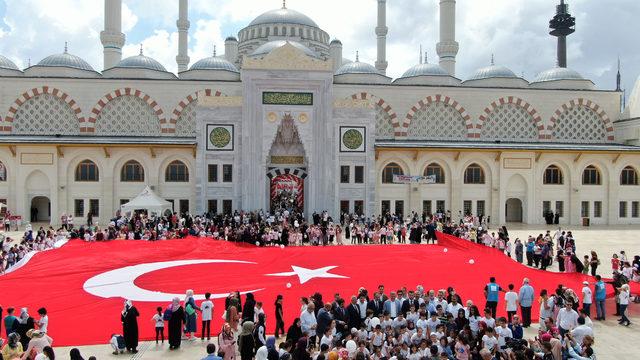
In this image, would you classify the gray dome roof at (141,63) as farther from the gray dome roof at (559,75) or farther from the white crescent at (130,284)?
the gray dome roof at (559,75)

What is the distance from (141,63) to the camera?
3688 centimetres

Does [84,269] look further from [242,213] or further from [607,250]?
[607,250]

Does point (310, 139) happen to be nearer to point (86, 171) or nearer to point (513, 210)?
point (86, 171)

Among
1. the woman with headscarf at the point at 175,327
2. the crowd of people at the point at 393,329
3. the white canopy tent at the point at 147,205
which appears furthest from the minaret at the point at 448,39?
the woman with headscarf at the point at 175,327

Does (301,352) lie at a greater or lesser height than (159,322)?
greater

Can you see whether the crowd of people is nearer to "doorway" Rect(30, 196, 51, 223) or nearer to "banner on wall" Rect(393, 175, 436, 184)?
"banner on wall" Rect(393, 175, 436, 184)

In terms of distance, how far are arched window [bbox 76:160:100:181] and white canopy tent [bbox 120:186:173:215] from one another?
5731 mm

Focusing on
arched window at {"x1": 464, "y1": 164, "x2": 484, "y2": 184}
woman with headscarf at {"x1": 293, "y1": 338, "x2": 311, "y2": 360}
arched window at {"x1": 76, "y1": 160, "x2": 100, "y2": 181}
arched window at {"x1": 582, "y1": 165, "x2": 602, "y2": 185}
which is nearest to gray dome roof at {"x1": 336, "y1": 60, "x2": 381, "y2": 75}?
arched window at {"x1": 464, "y1": 164, "x2": 484, "y2": 184}

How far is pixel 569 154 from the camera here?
3428 cm

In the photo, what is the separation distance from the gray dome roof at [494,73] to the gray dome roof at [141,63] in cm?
2353

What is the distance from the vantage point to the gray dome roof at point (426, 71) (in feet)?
127

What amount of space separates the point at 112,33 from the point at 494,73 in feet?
95.8

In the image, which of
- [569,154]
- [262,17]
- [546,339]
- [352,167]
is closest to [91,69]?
[262,17]

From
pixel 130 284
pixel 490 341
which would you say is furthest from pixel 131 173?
pixel 490 341
